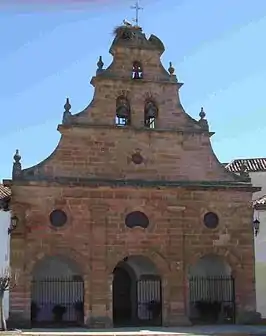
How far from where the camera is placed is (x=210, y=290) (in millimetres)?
26781

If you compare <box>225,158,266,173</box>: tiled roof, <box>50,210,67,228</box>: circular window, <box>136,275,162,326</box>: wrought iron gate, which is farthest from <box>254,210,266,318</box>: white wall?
<box>225,158,266,173</box>: tiled roof

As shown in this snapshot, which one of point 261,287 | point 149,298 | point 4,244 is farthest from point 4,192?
point 261,287

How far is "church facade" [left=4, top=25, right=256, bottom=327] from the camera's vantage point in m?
23.6

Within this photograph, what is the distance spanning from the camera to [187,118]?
25844 millimetres

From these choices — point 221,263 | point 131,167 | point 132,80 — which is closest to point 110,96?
point 132,80

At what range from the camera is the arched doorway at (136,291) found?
26.0 metres

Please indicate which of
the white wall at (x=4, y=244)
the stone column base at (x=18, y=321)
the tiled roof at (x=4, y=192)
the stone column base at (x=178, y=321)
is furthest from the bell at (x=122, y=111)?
the stone column base at (x=18, y=321)

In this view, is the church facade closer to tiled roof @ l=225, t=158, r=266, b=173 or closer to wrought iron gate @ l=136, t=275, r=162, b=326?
wrought iron gate @ l=136, t=275, r=162, b=326

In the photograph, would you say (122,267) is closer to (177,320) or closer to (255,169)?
(177,320)

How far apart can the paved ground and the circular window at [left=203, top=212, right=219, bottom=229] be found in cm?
394

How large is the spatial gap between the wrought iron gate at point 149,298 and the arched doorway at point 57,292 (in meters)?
2.54

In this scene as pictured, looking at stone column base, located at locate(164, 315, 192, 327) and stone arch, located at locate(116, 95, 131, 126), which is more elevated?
stone arch, located at locate(116, 95, 131, 126)

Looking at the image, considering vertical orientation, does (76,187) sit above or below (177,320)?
above

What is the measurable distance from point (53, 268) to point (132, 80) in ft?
26.8
